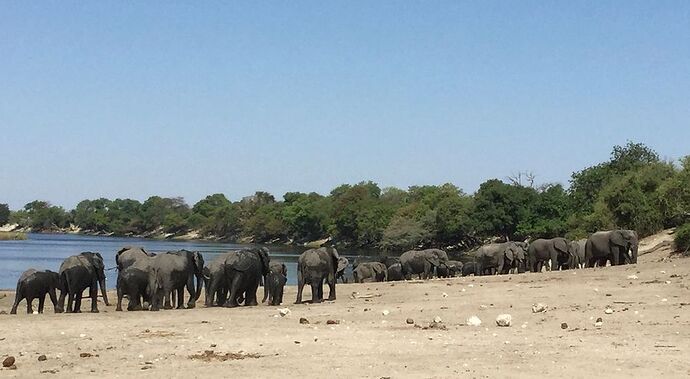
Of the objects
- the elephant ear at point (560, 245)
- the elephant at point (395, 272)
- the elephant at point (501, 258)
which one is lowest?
the elephant at point (395, 272)

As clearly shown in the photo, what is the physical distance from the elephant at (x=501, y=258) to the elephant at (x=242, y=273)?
20745 millimetres

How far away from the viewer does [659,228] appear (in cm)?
5838

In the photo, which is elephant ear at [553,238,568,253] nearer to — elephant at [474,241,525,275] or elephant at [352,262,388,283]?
elephant at [474,241,525,275]

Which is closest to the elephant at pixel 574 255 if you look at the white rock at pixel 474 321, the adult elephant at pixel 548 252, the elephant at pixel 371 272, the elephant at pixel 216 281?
the adult elephant at pixel 548 252

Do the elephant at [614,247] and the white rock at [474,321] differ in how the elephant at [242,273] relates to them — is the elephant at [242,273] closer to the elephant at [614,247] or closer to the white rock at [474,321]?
the white rock at [474,321]

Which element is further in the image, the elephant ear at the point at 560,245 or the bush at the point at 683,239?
Answer: the bush at the point at 683,239

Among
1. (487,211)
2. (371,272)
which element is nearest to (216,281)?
(371,272)

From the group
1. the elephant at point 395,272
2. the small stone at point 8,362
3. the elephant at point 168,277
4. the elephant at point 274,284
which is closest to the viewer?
the small stone at point 8,362

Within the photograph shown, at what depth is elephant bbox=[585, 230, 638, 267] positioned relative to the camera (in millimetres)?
40062

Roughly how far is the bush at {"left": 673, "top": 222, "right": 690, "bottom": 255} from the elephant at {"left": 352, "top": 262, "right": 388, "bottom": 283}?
1552 cm

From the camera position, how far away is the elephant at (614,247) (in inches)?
1577

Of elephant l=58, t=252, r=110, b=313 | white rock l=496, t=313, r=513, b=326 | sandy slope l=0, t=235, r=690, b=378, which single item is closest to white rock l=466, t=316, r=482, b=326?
sandy slope l=0, t=235, r=690, b=378

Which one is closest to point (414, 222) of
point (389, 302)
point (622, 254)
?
point (622, 254)

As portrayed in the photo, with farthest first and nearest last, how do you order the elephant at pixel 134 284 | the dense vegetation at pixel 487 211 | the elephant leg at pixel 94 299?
the dense vegetation at pixel 487 211, the elephant leg at pixel 94 299, the elephant at pixel 134 284
